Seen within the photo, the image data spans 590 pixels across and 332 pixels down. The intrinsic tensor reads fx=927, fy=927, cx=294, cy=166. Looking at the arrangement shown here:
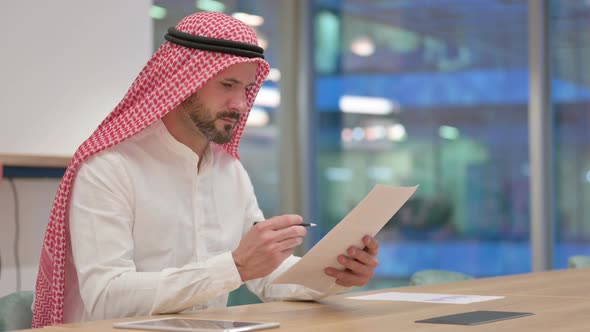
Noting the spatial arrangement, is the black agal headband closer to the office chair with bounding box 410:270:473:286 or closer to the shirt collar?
the shirt collar

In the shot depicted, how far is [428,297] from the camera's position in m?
2.58

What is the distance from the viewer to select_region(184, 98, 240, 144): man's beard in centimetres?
260

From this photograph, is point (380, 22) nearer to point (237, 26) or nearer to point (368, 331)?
point (237, 26)

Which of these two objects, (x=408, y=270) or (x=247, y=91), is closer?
(x=247, y=91)

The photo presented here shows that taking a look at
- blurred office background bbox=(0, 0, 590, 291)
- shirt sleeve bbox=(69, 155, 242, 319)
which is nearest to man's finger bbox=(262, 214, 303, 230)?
shirt sleeve bbox=(69, 155, 242, 319)

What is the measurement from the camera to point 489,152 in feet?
23.0

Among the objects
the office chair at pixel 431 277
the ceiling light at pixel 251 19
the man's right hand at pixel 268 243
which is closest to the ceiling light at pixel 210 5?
the ceiling light at pixel 251 19

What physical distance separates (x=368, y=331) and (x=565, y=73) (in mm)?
5304

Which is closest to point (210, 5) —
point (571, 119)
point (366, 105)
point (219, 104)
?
point (366, 105)

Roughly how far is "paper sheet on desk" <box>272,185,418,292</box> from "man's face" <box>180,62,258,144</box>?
1.63ft

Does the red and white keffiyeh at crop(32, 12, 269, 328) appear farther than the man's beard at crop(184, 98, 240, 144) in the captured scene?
No

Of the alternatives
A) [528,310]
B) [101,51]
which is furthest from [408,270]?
[528,310]

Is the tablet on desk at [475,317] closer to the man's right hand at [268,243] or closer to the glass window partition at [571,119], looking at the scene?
the man's right hand at [268,243]

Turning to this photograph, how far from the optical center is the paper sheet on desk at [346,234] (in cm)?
216
